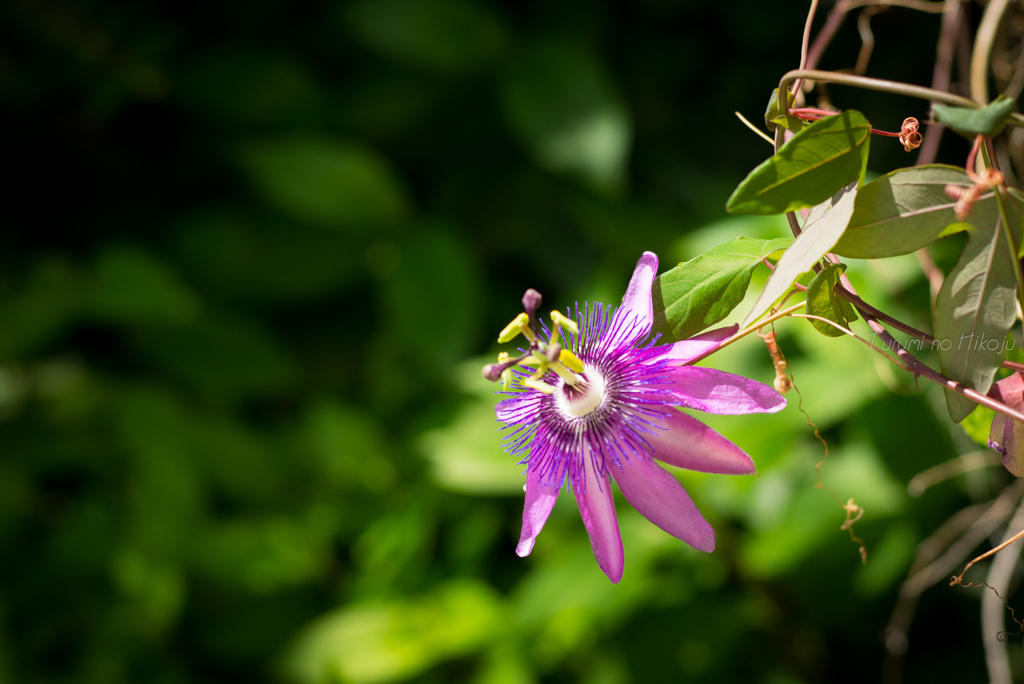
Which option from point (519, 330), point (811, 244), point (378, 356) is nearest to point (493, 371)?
point (519, 330)

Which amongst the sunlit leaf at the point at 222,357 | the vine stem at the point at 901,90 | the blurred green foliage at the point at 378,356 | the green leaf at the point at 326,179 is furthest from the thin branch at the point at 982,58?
the sunlit leaf at the point at 222,357

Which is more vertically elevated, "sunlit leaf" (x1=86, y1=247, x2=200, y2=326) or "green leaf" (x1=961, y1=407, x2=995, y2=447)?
"sunlit leaf" (x1=86, y1=247, x2=200, y2=326)

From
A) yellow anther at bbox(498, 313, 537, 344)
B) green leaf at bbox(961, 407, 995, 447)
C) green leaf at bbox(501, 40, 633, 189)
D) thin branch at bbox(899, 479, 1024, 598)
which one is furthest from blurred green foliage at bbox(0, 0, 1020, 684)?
yellow anther at bbox(498, 313, 537, 344)

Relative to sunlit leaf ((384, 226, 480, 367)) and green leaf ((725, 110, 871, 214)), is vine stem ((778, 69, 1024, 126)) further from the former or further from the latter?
sunlit leaf ((384, 226, 480, 367))

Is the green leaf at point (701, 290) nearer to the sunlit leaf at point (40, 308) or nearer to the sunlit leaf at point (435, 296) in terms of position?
the sunlit leaf at point (435, 296)

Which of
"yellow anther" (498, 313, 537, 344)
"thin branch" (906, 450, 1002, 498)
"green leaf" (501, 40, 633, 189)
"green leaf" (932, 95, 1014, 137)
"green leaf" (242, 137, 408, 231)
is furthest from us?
"green leaf" (242, 137, 408, 231)

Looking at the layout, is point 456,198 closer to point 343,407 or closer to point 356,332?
point 356,332

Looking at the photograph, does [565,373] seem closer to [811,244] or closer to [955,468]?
[811,244]
